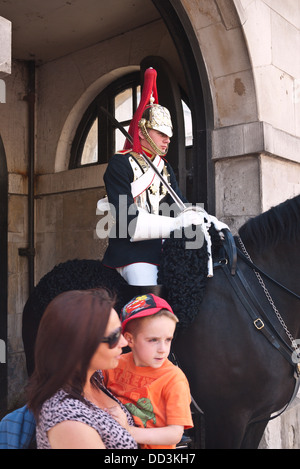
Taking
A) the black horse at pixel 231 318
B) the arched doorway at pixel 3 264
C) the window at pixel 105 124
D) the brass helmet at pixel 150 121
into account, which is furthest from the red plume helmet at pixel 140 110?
the arched doorway at pixel 3 264

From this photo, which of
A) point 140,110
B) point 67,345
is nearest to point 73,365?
point 67,345

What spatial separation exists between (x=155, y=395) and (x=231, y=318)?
29.7 inches

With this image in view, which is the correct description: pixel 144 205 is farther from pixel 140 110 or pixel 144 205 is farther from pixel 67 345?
pixel 67 345

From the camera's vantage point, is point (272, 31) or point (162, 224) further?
point (272, 31)

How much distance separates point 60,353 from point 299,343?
1.56 metres

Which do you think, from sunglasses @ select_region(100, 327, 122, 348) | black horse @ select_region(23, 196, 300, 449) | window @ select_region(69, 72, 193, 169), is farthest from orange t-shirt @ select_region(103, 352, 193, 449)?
window @ select_region(69, 72, 193, 169)

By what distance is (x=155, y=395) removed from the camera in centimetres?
176

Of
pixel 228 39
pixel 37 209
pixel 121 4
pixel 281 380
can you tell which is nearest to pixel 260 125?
pixel 228 39

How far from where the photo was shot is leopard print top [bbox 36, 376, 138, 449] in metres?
1.27

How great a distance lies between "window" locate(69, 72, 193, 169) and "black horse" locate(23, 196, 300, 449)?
355 centimetres

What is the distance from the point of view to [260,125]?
145 inches

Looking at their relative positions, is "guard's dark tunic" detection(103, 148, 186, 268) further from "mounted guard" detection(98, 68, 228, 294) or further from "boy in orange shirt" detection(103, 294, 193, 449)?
"boy in orange shirt" detection(103, 294, 193, 449)

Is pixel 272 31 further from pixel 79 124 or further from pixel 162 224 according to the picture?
pixel 79 124

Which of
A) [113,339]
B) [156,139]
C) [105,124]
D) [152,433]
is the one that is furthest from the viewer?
[105,124]
